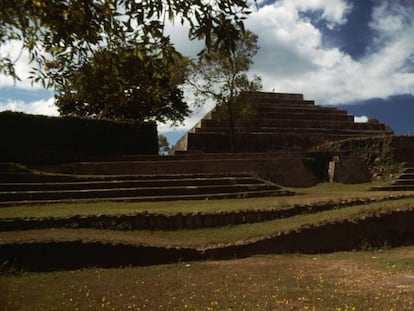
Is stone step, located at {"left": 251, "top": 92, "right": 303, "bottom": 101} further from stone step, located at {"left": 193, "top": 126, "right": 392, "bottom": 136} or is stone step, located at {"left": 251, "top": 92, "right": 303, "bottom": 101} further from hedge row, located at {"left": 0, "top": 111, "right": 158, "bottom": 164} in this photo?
hedge row, located at {"left": 0, "top": 111, "right": 158, "bottom": 164}

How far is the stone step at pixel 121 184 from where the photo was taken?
13.3 m

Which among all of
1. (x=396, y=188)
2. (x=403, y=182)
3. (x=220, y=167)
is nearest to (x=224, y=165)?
(x=220, y=167)

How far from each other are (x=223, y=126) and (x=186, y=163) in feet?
27.9

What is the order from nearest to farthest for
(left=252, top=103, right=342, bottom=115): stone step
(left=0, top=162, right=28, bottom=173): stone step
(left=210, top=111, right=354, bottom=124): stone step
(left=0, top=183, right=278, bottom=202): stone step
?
(left=0, top=183, right=278, bottom=202): stone step
(left=0, top=162, right=28, bottom=173): stone step
(left=210, top=111, right=354, bottom=124): stone step
(left=252, top=103, right=342, bottom=115): stone step

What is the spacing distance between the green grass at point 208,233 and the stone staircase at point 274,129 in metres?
13.6

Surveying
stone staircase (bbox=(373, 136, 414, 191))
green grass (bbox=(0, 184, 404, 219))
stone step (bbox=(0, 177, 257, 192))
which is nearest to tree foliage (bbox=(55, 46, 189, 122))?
green grass (bbox=(0, 184, 404, 219))

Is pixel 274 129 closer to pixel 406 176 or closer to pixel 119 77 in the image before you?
pixel 406 176

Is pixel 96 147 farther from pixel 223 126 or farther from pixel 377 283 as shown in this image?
pixel 377 283

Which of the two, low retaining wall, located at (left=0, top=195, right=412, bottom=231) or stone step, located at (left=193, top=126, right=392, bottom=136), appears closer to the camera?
low retaining wall, located at (left=0, top=195, right=412, bottom=231)

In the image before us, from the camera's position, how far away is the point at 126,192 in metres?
13.8

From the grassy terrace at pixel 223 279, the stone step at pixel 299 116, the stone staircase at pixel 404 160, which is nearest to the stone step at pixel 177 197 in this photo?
the grassy terrace at pixel 223 279

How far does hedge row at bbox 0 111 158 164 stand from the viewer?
19047 millimetres

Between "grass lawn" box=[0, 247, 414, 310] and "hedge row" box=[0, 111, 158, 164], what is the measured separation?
41.7ft

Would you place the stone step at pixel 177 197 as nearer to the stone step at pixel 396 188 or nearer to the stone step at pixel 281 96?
the stone step at pixel 396 188
